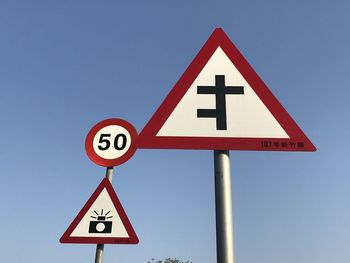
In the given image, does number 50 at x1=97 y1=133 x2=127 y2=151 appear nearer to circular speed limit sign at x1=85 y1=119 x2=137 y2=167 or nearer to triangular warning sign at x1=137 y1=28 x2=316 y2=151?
circular speed limit sign at x1=85 y1=119 x2=137 y2=167

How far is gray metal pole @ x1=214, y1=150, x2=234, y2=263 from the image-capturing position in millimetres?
2066

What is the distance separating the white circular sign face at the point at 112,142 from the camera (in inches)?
189

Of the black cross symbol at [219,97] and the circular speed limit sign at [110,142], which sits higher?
the circular speed limit sign at [110,142]

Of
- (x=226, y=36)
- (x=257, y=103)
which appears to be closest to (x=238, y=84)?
(x=257, y=103)

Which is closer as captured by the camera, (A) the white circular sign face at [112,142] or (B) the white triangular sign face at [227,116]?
(B) the white triangular sign face at [227,116]

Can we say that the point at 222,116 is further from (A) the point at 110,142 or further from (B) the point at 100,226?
(A) the point at 110,142

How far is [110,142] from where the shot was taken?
16.1 ft

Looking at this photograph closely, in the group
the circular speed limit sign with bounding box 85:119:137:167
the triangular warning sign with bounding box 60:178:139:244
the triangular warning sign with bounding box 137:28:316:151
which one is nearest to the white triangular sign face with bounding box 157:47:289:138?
the triangular warning sign with bounding box 137:28:316:151

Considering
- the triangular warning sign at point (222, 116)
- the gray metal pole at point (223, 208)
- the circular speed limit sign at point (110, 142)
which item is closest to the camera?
the gray metal pole at point (223, 208)

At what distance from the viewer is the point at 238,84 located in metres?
2.61

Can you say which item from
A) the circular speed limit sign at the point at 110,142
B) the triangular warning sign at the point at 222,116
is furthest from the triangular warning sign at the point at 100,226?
the triangular warning sign at the point at 222,116

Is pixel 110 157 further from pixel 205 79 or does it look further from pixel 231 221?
pixel 231 221

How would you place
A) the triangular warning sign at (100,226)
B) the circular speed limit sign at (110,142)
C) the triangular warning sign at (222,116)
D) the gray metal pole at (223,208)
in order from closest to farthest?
the gray metal pole at (223,208) → the triangular warning sign at (222,116) → the triangular warning sign at (100,226) → the circular speed limit sign at (110,142)

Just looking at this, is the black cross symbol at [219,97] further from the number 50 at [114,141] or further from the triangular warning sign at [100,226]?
the number 50 at [114,141]
